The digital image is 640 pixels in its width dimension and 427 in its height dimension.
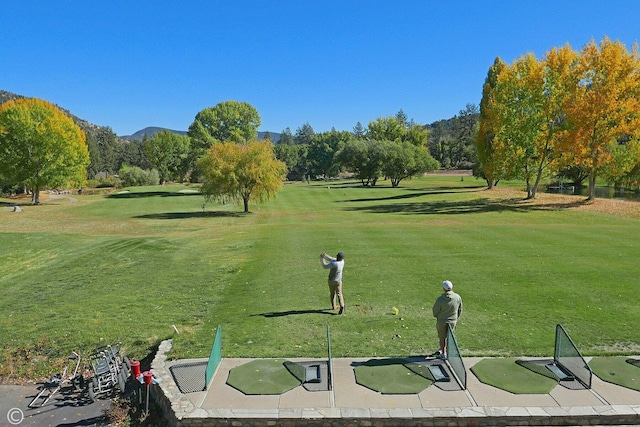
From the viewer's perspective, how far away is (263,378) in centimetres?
971

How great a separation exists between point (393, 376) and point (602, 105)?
35107mm

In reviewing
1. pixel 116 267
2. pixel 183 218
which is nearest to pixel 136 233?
pixel 183 218

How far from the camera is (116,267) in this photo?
21203 millimetres

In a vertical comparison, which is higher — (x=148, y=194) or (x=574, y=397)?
(x=148, y=194)

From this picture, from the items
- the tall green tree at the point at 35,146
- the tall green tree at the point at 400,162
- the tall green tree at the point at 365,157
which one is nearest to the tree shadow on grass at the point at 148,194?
the tall green tree at the point at 35,146

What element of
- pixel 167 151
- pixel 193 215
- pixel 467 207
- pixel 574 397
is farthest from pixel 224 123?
pixel 574 397

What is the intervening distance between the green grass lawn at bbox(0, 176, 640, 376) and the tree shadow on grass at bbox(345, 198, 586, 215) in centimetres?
559

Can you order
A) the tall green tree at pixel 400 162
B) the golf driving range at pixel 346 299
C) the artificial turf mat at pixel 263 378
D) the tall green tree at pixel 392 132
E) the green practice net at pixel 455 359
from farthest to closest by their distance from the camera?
the tall green tree at pixel 392 132
the tall green tree at pixel 400 162
the golf driving range at pixel 346 299
the artificial turf mat at pixel 263 378
the green practice net at pixel 455 359

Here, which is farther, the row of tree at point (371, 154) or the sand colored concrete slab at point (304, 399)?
the row of tree at point (371, 154)

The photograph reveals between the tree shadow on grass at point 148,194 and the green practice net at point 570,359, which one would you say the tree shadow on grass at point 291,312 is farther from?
the tree shadow on grass at point 148,194

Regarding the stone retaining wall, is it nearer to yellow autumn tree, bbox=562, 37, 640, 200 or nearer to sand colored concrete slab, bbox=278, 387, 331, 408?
sand colored concrete slab, bbox=278, 387, 331, 408

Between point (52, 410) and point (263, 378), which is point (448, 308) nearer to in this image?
point (263, 378)

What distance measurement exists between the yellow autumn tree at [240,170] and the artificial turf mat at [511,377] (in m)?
32.3

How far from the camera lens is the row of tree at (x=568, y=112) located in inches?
1374
